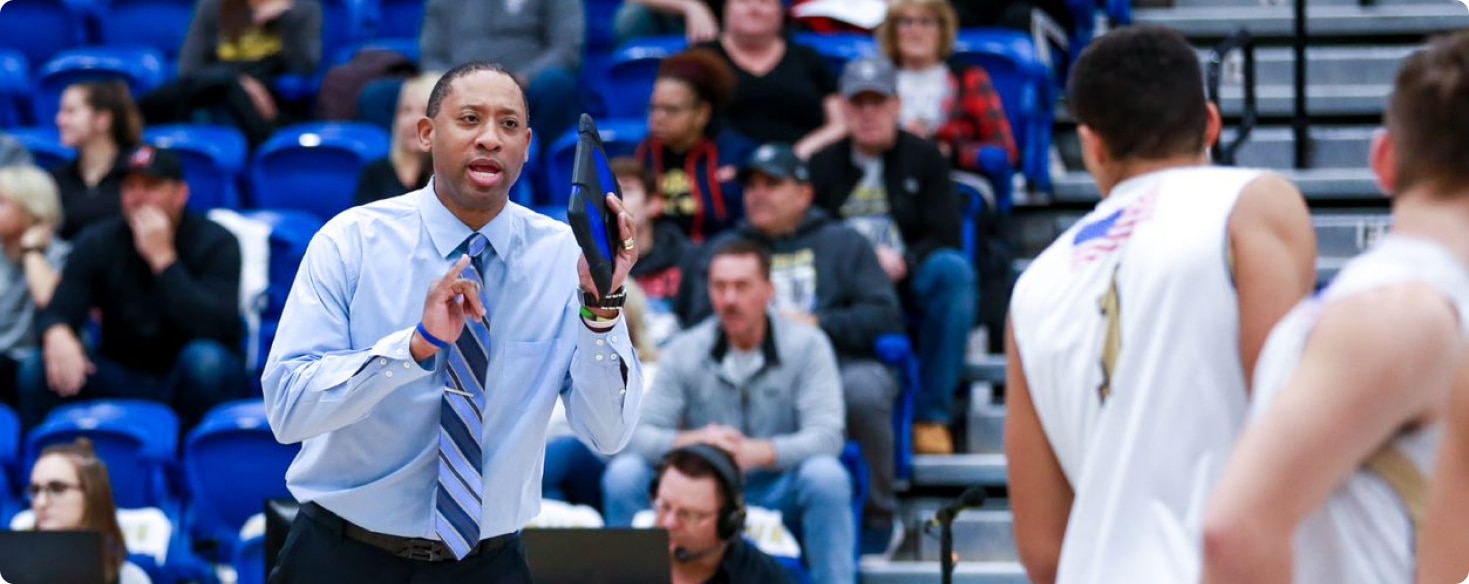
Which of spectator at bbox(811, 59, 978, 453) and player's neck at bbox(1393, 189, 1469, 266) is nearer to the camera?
player's neck at bbox(1393, 189, 1469, 266)

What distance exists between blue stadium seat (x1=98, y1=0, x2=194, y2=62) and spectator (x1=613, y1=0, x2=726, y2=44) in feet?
8.34

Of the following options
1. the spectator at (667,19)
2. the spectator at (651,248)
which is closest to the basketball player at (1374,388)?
the spectator at (651,248)

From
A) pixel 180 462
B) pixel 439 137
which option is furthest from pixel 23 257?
pixel 439 137

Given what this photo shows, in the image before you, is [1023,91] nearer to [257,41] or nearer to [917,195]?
[917,195]

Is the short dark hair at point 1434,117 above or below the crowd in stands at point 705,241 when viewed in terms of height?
above

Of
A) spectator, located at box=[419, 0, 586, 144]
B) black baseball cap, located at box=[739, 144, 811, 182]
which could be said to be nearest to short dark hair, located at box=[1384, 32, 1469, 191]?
black baseball cap, located at box=[739, 144, 811, 182]

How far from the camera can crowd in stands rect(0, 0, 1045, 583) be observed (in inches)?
317

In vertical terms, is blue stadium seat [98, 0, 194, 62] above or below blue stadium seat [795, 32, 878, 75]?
above

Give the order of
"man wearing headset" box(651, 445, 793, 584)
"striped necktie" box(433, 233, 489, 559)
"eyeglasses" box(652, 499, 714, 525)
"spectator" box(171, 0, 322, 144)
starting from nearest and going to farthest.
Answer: "striped necktie" box(433, 233, 489, 559) < "man wearing headset" box(651, 445, 793, 584) < "eyeglasses" box(652, 499, 714, 525) < "spectator" box(171, 0, 322, 144)

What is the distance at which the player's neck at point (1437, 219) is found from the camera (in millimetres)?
2641

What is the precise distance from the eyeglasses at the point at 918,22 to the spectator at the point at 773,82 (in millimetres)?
457

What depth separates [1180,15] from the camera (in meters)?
11.1

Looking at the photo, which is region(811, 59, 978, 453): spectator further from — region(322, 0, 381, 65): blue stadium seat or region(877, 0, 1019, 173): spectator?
region(322, 0, 381, 65): blue stadium seat

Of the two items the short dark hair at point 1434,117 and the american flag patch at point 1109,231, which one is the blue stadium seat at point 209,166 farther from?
the short dark hair at point 1434,117
